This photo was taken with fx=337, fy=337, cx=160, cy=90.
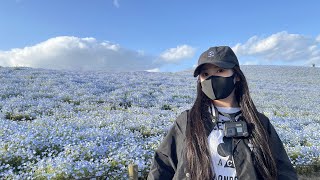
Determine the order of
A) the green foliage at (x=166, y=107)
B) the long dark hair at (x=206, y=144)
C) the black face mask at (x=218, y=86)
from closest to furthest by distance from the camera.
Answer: the long dark hair at (x=206, y=144) < the black face mask at (x=218, y=86) < the green foliage at (x=166, y=107)

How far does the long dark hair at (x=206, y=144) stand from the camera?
3568 millimetres

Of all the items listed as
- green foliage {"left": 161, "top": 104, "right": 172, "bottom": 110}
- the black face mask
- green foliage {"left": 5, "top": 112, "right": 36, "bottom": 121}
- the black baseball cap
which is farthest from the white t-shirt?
green foliage {"left": 161, "top": 104, "right": 172, "bottom": 110}

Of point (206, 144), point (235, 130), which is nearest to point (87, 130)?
point (206, 144)

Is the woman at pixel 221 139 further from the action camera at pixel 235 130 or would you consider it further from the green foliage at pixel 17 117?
the green foliage at pixel 17 117

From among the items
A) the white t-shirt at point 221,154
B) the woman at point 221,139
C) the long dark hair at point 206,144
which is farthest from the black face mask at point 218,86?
the white t-shirt at point 221,154

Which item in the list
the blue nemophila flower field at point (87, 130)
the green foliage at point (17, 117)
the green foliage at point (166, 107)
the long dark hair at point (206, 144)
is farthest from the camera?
the green foliage at point (166, 107)

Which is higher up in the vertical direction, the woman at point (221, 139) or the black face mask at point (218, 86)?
the black face mask at point (218, 86)

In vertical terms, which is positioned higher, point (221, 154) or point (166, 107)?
point (221, 154)

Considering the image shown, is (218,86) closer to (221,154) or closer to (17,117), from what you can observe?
(221,154)

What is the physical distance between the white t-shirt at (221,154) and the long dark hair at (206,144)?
6cm

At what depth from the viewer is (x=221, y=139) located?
3674 millimetres

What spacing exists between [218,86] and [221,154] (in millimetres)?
743

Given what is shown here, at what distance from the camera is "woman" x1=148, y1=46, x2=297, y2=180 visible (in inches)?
141

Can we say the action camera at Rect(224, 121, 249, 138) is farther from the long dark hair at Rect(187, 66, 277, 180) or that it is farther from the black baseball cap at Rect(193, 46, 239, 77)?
the black baseball cap at Rect(193, 46, 239, 77)
